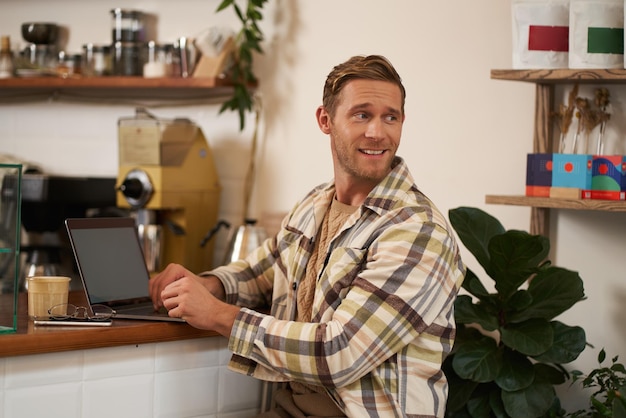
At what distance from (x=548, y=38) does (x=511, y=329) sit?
2.56 feet

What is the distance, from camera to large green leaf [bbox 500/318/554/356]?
7.52 ft

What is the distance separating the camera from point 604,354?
2469 millimetres

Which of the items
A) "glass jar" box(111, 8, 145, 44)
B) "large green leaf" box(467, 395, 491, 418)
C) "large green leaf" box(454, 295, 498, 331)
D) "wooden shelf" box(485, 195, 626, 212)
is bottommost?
"large green leaf" box(467, 395, 491, 418)

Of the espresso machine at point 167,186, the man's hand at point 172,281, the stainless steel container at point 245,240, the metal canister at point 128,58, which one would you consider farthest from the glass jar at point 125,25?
the man's hand at point 172,281

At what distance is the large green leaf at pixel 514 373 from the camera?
2.34m

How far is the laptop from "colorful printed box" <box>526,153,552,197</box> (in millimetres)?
1053

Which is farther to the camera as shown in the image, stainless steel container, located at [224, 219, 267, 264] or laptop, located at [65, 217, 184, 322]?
stainless steel container, located at [224, 219, 267, 264]

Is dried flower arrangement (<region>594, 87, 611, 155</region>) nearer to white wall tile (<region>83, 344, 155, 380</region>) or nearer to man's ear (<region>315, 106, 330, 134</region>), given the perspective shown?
man's ear (<region>315, 106, 330, 134</region>)

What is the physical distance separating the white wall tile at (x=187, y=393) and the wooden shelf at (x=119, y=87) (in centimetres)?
151

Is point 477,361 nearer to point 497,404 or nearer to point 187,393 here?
point 497,404

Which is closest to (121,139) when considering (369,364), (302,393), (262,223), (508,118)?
(262,223)

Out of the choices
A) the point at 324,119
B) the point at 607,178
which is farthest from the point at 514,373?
the point at 324,119

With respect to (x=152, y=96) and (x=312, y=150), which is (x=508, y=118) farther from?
(x=152, y=96)

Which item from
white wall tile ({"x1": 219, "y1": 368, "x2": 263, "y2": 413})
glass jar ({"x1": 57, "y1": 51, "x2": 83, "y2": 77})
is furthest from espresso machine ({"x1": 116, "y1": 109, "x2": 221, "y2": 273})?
white wall tile ({"x1": 219, "y1": 368, "x2": 263, "y2": 413})
